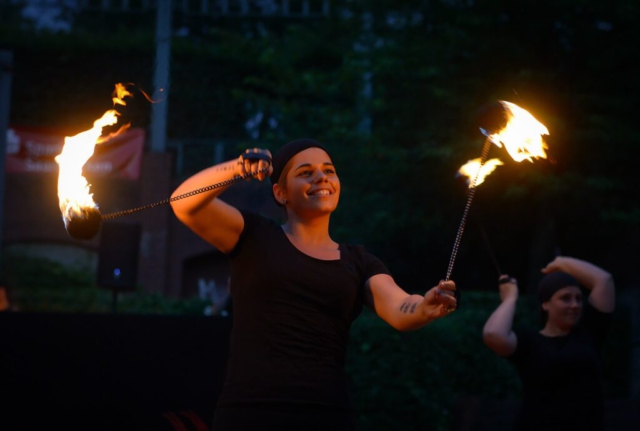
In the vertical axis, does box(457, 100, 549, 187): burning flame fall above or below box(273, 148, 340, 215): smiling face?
above

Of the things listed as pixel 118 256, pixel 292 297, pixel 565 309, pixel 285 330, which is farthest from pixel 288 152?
pixel 118 256

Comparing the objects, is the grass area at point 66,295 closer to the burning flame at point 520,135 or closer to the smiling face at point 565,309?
the smiling face at point 565,309

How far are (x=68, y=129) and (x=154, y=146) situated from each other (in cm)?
226

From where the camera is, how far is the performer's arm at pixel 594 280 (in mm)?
5402

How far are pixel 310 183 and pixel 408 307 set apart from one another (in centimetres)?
61

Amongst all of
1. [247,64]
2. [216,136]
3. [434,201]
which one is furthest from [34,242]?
[434,201]

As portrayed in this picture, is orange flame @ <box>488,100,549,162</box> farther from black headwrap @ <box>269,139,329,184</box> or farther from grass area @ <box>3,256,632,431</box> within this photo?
grass area @ <box>3,256,632,431</box>

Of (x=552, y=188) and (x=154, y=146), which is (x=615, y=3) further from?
(x=154, y=146)

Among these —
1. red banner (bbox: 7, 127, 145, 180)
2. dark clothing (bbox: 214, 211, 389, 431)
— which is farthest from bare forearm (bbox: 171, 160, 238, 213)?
red banner (bbox: 7, 127, 145, 180)

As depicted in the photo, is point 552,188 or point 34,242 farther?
point 34,242

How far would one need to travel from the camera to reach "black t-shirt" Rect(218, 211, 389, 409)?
3.25 metres

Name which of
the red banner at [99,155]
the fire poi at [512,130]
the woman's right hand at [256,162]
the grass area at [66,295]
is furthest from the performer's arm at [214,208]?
the red banner at [99,155]

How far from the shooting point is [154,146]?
21.7 m

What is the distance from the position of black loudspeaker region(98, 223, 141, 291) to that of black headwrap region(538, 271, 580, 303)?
22.8ft
